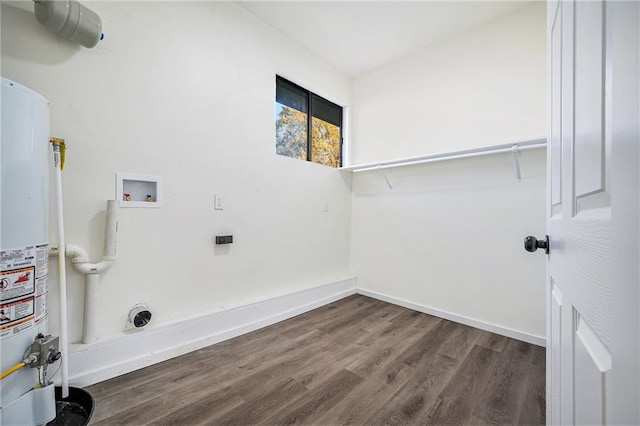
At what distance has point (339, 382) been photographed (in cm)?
142

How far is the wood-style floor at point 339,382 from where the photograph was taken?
1188 millimetres

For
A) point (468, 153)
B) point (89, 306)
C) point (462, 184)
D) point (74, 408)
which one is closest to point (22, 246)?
point (89, 306)

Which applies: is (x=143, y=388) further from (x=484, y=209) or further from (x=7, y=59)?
(x=484, y=209)

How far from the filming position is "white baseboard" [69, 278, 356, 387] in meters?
1.36

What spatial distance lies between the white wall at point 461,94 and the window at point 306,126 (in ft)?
0.92

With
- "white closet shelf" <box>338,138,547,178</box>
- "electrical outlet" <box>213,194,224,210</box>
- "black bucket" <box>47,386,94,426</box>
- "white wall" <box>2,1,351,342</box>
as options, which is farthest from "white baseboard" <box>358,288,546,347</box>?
"black bucket" <box>47,386,94,426</box>

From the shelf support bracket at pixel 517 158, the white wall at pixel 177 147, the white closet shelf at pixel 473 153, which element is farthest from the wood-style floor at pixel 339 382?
the white closet shelf at pixel 473 153

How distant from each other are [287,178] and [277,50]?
1192mm

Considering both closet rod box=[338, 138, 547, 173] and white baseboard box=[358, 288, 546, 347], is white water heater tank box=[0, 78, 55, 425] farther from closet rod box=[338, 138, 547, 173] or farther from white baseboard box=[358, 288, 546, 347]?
white baseboard box=[358, 288, 546, 347]

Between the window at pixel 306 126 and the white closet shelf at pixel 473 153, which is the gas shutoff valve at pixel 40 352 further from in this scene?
the white closet shelf at pixel 473 153

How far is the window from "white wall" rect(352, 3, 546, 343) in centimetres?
34

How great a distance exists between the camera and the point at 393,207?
2.72 metres

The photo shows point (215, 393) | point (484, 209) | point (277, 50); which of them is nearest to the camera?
point (215, 393)

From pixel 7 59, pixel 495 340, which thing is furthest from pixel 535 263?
pixel 7 59
